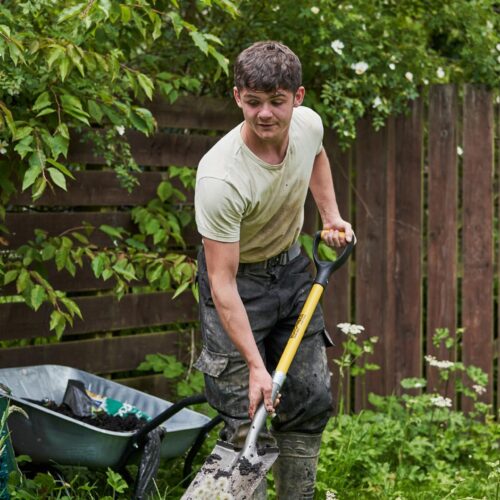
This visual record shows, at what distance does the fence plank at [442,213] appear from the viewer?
5.01m

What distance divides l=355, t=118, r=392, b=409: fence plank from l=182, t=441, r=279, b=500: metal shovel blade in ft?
7.00

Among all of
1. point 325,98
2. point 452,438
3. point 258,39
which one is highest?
point 258,39

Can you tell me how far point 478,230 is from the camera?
16.5 ft

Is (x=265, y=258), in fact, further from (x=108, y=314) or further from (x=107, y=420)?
(x=108, y=314)

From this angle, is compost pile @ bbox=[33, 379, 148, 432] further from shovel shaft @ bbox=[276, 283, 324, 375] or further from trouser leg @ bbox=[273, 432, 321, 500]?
shovel shaft @ bbox=[276, 283, 324, 375]

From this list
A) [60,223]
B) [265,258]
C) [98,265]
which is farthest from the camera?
[60,223]

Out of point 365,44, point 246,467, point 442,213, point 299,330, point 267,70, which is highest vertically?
point 365,44

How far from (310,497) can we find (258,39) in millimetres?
2366

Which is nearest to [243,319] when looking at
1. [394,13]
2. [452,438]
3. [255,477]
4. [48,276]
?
[255,477]

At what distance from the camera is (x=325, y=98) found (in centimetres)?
467

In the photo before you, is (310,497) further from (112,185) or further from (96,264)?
(112,185)

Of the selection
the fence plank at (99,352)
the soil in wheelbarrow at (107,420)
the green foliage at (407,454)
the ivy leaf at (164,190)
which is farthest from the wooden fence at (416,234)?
the soil in wheelbarrow at (107,420)

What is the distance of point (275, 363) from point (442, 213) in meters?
1.90

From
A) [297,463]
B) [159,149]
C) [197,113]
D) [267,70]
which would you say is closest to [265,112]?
[267,70]
